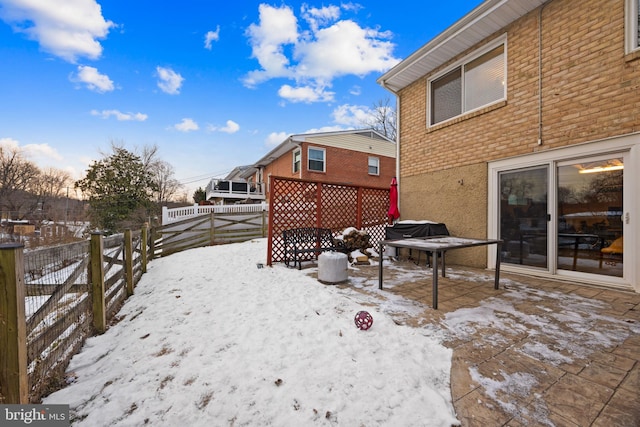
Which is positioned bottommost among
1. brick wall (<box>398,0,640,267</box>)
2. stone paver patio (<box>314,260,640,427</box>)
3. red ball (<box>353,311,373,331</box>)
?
stone paver patio (<box>314,260,640,427</box>)

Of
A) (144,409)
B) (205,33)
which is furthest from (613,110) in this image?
(205,33)

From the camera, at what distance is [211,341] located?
2.62 m

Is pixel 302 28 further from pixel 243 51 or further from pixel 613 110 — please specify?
pixel 613 110

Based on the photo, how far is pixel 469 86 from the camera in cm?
601

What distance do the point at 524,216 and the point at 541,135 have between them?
60.8 inches

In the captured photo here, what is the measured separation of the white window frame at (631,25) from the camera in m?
3.71

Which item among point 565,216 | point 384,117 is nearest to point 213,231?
point 565,216

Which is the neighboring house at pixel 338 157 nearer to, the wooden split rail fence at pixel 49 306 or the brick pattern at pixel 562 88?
the brick pattern at pixel 562 88

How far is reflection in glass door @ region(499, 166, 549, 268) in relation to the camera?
4680 mm

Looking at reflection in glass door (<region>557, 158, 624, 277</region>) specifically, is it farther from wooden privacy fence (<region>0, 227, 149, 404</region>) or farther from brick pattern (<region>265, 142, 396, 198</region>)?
brick pattern (<region>265, 142, 396, 198</region>)

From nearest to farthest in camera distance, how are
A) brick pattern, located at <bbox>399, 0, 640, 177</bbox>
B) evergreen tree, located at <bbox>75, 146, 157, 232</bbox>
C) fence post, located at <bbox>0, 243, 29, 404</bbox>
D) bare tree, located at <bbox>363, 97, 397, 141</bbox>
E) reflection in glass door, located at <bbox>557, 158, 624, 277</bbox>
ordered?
fence post, located at <bbox>0, 243, 29, 404</bbox>
brick pattern, located at <bbox>399, 0, 640, 177</bbox>
reflection in glass door, located at <bbox>557, 158, 624, 277</bbox>
evergreen tree, located at <bbox>75, 146, 157, 232</bbox>
bare tree, located at <bbox>363, 97, 397, 141</bbox>

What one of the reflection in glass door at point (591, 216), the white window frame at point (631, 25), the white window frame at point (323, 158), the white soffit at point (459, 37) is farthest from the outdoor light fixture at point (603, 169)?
the white window frame at point (323, 158)

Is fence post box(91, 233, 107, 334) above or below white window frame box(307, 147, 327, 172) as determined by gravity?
below

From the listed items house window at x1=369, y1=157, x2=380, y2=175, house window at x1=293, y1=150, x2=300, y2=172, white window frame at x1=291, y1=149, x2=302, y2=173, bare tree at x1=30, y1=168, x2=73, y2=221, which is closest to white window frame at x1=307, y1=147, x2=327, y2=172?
white window frame at x1=291, y1=149, x2=302, y2=173
